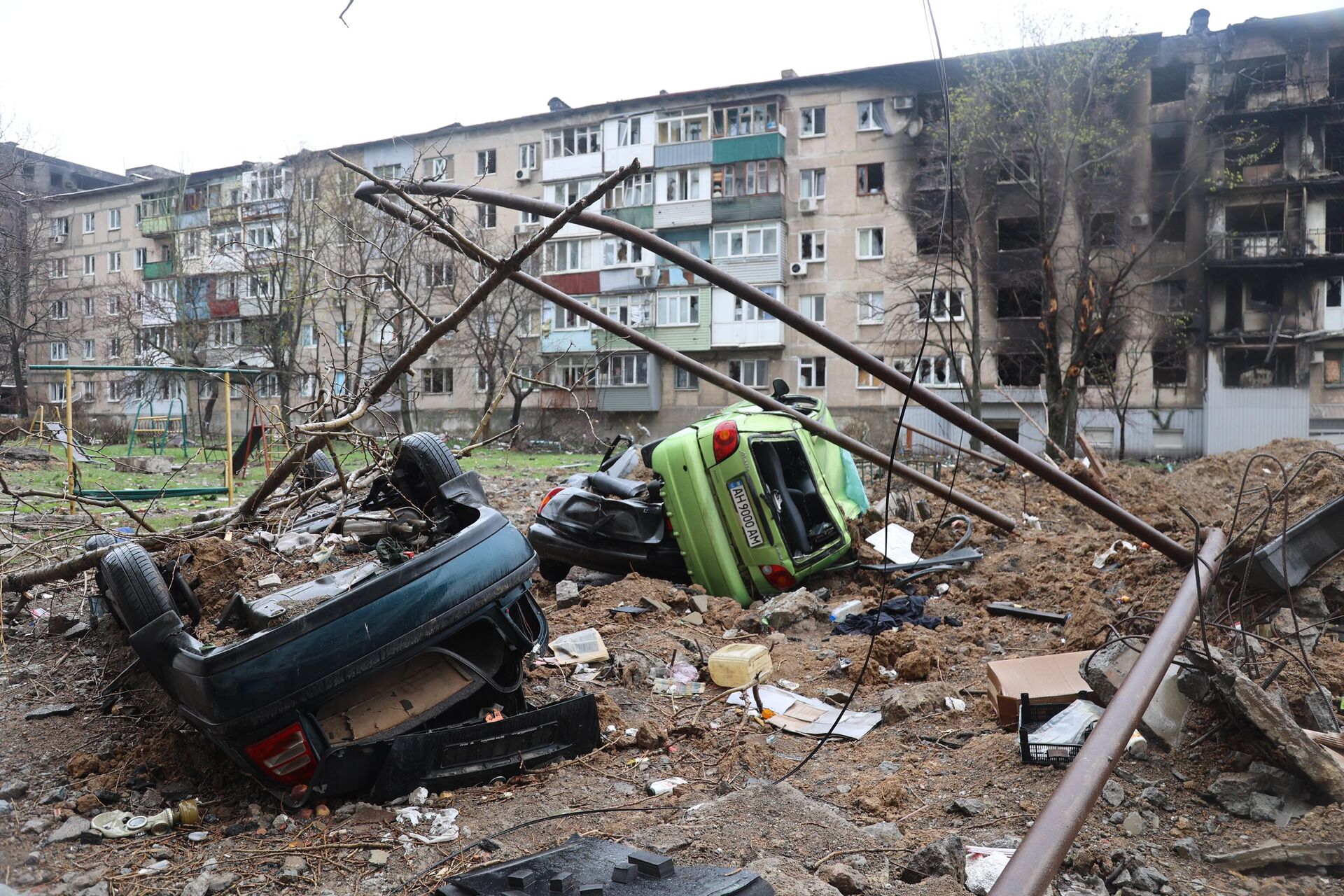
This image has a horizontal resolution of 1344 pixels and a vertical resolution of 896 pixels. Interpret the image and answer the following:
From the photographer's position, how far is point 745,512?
7.19m

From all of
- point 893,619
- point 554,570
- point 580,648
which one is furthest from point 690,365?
point 554,570

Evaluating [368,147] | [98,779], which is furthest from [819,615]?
[368,147]

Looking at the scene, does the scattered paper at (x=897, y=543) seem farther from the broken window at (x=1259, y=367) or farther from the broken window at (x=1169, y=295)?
the broken window at (x=1259, y=367)

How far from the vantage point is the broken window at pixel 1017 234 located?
35281 mm

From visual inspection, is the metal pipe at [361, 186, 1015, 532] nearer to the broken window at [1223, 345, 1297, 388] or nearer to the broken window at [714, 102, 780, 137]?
the broken window at [1223, 345, 1297, 388]

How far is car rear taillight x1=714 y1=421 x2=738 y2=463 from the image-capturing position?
7.13 m

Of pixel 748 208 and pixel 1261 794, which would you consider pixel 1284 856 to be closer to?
pixel 1261 794

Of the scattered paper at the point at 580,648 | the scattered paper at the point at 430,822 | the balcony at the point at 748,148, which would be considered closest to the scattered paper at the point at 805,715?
the scattered paper at the point at 580,648

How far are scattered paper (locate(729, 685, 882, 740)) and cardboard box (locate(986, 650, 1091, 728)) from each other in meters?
0.61

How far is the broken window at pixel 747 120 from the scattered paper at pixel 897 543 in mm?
32923

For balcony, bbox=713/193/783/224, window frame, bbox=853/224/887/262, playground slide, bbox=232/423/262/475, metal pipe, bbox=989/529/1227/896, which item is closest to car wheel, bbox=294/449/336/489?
metal pipe, bbox=989/529/1227/896

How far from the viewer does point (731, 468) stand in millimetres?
7133

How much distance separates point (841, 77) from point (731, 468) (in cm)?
3464

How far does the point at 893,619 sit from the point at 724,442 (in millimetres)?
1750
